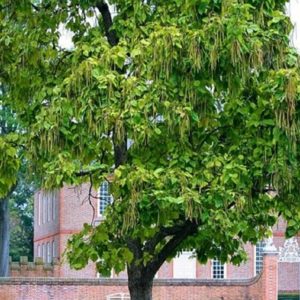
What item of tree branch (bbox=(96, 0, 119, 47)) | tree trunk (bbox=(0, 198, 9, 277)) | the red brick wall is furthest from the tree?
tree trunk (bbox=(0, 198, 9, 277))

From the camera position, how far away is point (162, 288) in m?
30.4

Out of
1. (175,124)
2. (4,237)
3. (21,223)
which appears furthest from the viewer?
(21,223)

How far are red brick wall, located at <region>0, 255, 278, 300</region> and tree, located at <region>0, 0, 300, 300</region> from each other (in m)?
19.6

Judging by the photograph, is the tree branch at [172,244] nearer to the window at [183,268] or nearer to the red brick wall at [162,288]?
the red brick wall at [162,288]

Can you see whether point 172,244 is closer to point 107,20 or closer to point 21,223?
point 107,20

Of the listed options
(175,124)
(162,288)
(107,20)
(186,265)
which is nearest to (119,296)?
(162,288)

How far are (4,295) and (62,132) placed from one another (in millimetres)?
21059

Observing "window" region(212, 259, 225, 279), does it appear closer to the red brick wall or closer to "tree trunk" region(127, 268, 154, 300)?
the red brick wall

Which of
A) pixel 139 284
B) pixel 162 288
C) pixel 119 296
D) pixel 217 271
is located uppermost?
pixel 139 284

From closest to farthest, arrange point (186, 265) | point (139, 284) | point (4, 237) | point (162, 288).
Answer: point (139, 284) → point (162, 288) → point (4, 237) → point (186, 265)

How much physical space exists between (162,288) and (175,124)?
2128 centimetres

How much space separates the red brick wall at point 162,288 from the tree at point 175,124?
1963 centimetres

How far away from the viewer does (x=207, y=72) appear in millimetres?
9867

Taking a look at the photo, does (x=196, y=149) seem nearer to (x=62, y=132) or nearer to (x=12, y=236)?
(x=62, y=132)
